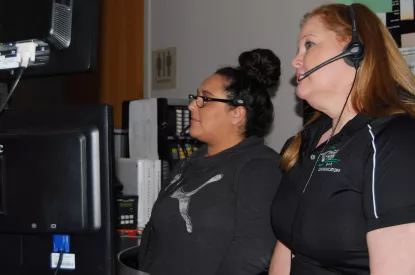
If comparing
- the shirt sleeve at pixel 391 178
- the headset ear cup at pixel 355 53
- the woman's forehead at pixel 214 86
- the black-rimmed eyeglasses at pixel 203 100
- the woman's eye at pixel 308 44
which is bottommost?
the shirt sleeve at pixel 391 178

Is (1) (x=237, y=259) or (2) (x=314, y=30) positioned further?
(1) (x=237, y=259)

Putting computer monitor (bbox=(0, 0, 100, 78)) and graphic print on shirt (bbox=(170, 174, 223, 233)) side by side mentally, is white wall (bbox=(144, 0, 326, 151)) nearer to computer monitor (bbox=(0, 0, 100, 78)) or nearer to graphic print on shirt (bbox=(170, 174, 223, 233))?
graphic print on shirt (bbox=(170, 174, 223, 233))

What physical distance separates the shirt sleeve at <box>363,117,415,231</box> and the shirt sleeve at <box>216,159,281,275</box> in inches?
24.8

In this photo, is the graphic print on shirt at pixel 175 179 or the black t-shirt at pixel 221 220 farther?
the graphic print on shirt at pixel 175 179

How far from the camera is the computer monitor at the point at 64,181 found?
0.99 meters

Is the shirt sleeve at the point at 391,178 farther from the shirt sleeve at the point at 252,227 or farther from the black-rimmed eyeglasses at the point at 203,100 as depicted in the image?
the black-rimmed eyeglasses at the point at 203,100

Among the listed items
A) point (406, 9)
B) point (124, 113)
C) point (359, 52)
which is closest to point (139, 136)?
point (124, 113)

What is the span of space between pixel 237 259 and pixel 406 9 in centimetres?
137

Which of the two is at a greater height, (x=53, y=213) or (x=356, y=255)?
(x=53, y=213)

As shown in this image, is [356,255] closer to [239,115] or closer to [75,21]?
[75,21]

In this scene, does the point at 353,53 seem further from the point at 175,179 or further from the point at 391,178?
the point at 175,179

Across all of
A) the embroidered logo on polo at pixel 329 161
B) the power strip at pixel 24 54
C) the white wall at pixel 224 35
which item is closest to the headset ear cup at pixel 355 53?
the embroidered logo on polo at pixel 329 161

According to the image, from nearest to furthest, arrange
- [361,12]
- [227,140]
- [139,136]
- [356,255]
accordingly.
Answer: [356,255] < [361,12] < [227,140] < [139,136]

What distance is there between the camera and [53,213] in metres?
1.01
